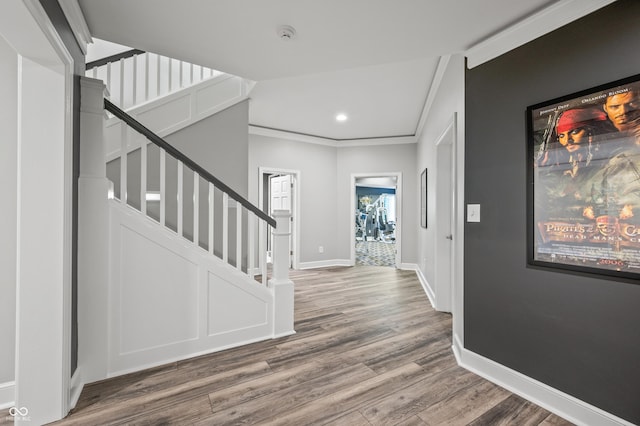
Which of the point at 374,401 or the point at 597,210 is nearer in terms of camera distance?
the point at 597,210

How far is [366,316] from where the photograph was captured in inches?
124

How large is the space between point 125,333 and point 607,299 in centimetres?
289

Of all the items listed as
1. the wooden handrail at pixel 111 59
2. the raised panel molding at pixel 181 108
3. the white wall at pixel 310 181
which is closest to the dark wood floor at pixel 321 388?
the raised panel molding at pixel 181 108

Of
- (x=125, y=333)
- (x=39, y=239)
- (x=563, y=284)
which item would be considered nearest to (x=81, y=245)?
(x=39, y=239)

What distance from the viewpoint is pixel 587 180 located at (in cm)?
154

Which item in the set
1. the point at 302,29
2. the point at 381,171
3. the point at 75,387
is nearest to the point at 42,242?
the point at 75,387

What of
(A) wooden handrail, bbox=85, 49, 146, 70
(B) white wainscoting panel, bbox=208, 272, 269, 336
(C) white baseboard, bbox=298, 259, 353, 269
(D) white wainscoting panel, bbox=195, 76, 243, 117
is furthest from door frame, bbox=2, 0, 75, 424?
(C) white baseboard, bbox=298, 259, 353, 269

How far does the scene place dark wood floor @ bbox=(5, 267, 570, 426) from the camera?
1604 millimetres

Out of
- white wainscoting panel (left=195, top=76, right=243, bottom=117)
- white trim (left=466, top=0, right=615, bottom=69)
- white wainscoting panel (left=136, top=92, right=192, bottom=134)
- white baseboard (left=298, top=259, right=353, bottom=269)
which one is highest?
white wainscoting panel (left=195, top=76, right=243, bottom=117)

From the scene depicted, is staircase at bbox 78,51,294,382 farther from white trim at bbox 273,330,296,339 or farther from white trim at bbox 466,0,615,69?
white trim at bbox 466,0,615,69

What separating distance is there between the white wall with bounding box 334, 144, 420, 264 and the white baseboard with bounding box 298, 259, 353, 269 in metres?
0.10

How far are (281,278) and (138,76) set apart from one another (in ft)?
8.07

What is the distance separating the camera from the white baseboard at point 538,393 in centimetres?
153

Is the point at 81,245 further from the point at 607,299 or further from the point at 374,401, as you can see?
the point at 607,299
